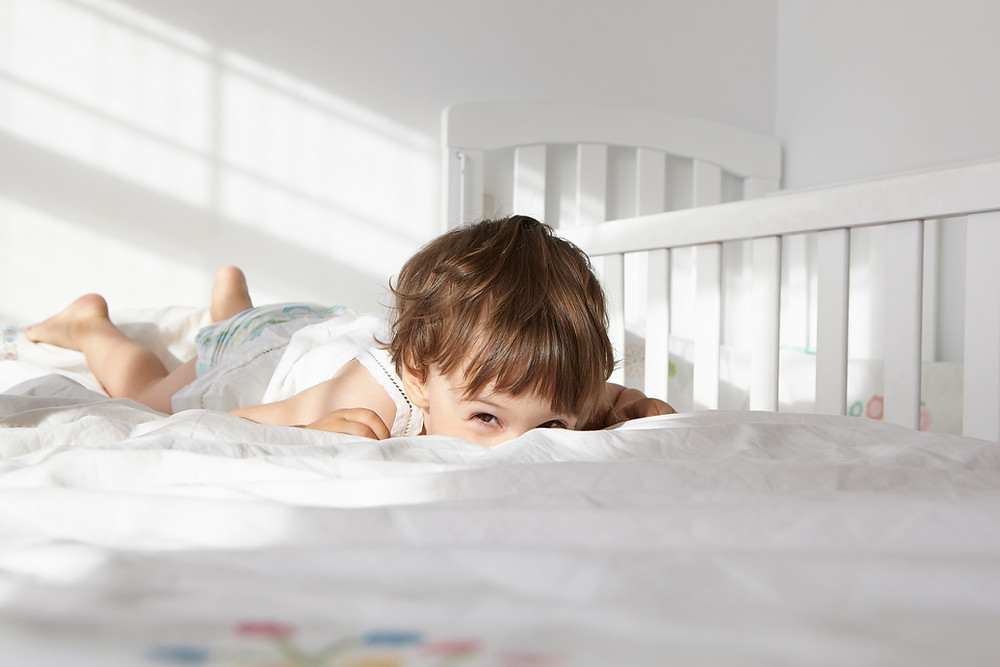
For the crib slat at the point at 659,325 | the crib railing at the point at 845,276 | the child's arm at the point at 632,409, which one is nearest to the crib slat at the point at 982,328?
the crib railing at the point at 845,276

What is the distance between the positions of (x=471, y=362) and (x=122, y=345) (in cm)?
83

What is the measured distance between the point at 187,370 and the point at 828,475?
1.13 meters

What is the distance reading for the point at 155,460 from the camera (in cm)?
43

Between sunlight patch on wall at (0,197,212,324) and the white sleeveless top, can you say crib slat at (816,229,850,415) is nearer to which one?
the white sleeveless top

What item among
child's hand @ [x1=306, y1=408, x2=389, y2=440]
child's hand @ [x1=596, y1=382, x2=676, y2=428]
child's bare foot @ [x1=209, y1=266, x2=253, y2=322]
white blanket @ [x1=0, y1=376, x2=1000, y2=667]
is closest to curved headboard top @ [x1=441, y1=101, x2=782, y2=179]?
child's bare foot @ [x1=209, y1=266, x2=253, y2=322]

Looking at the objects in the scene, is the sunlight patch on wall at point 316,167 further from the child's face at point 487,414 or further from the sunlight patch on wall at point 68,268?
the child's face at point 487,414

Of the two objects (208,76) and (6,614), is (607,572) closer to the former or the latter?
(6,614)

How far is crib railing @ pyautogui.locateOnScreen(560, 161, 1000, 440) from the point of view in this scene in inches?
29.5

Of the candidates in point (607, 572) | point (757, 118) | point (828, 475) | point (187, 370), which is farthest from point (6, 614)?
point (757, 118)

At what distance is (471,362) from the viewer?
74 cm

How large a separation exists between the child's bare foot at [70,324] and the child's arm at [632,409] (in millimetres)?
983

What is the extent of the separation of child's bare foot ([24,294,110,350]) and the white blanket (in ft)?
3.37

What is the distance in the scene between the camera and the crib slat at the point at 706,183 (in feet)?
6.18

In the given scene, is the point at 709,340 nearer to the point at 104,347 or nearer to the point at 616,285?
the point at 616,285
